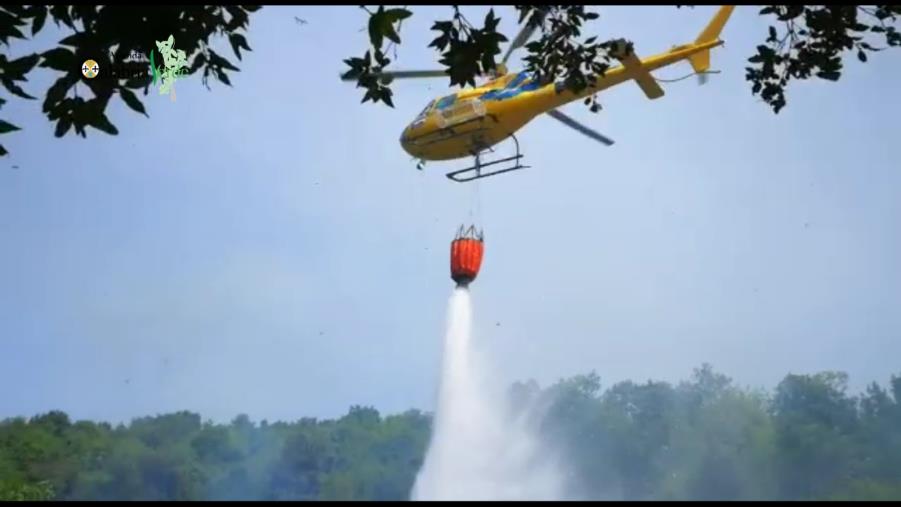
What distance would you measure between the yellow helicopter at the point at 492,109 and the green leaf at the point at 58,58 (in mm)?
14112

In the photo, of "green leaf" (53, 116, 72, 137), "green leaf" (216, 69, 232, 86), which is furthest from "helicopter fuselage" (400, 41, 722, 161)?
"green leaf" (53, 116, 72, 137)

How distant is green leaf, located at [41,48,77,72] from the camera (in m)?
3.23

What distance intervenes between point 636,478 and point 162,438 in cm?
1857

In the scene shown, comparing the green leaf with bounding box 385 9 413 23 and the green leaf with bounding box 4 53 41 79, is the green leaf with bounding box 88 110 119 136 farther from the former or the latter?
the green leaf with bounding box 385 9 413 23

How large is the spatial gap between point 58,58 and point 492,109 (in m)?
16.1

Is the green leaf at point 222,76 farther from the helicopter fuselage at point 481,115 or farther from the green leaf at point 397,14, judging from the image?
the helicopter fuselage at point 481,115

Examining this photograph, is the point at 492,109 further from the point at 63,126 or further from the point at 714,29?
the point at 63,126

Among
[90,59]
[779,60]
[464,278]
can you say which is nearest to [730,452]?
[464,278]

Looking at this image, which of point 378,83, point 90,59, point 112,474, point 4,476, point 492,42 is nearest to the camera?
point 90,59

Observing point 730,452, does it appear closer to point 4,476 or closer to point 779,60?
point 4,476

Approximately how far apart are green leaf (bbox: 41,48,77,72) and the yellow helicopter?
46.3 feet

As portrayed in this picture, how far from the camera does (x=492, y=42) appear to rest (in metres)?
4.06

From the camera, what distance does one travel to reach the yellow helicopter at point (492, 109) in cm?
1766

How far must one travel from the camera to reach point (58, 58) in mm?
3248
